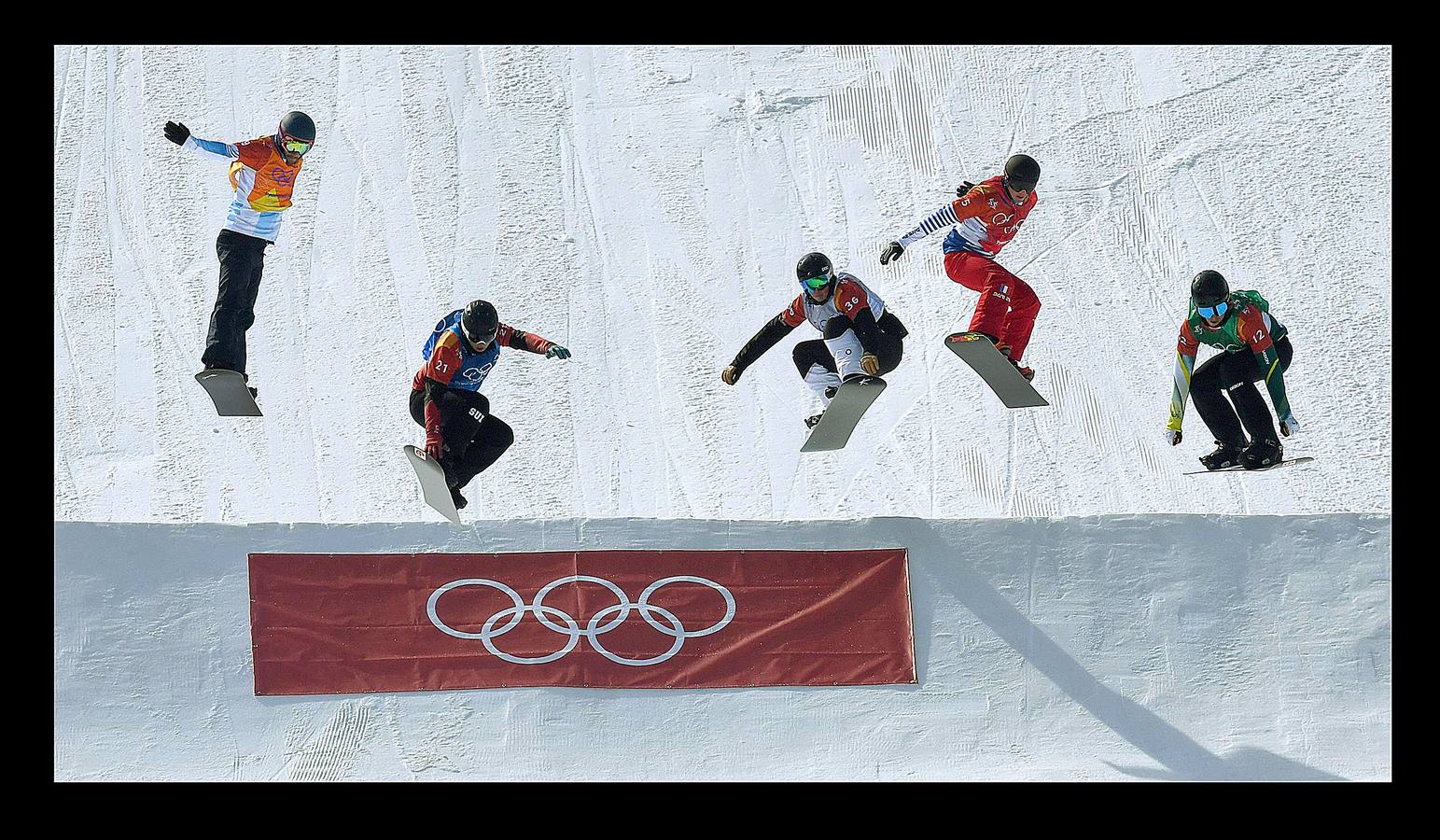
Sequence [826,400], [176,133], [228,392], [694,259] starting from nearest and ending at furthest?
[176,133], [826,400], [228,392], [694,259]

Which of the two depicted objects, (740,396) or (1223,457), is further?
(740,396)

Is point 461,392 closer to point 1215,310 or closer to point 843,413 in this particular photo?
point 843,413

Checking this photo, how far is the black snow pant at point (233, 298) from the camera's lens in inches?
365

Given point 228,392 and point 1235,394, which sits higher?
point 228,392

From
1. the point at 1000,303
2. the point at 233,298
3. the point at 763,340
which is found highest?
the point at 233,298

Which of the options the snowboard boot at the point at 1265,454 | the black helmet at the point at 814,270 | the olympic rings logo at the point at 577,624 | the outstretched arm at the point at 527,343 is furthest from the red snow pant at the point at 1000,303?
the outstretched arm at the point at 527,343

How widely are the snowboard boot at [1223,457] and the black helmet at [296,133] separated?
5.44 meters

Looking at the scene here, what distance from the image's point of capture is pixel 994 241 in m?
9.07

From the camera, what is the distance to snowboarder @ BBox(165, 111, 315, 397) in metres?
9.12

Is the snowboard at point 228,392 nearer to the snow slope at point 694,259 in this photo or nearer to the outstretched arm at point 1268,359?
the snow slope at point 694,259

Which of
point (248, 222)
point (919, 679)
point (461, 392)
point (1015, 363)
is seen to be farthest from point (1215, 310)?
point (248, 222)

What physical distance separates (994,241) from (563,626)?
3.25 metres

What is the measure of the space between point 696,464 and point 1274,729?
3638 millimetres

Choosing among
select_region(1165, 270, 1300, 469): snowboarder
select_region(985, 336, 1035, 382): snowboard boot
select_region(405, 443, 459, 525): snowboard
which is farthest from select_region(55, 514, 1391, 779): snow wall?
select_region(985, 336, 1035, 382): snowboard boot
